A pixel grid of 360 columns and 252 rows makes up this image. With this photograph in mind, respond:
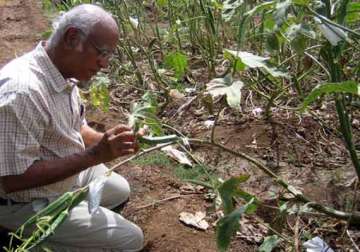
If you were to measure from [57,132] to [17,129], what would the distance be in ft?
0.58

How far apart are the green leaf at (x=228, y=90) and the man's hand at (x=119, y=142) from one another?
292 millimetres

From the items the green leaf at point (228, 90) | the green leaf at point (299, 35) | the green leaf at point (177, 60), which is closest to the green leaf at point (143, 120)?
the green leaf at point (228, 90)

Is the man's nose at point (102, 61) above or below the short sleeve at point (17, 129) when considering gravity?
above

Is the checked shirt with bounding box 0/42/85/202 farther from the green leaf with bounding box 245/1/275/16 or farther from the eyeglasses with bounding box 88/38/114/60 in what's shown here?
the green leaf with bounding box 245/1/275/16

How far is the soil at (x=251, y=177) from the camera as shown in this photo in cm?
207

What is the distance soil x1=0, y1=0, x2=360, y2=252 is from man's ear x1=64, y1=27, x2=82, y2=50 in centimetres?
70

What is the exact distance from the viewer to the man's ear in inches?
69.1

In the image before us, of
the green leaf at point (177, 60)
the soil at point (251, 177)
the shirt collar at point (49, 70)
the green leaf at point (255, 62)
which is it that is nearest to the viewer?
the green leaf at point (255, 62)

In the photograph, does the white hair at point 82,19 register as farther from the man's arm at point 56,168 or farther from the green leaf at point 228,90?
the green leaf at point 228,90

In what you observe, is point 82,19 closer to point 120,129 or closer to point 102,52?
point 102,52

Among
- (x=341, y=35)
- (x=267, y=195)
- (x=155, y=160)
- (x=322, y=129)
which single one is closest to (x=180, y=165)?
(x=155, y=160)

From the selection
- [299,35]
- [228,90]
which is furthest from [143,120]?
[299,35]

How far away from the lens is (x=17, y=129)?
5.68ft

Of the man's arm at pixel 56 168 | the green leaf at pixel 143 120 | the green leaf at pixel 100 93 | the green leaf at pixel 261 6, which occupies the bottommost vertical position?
the green leaf at pixel 100 93
